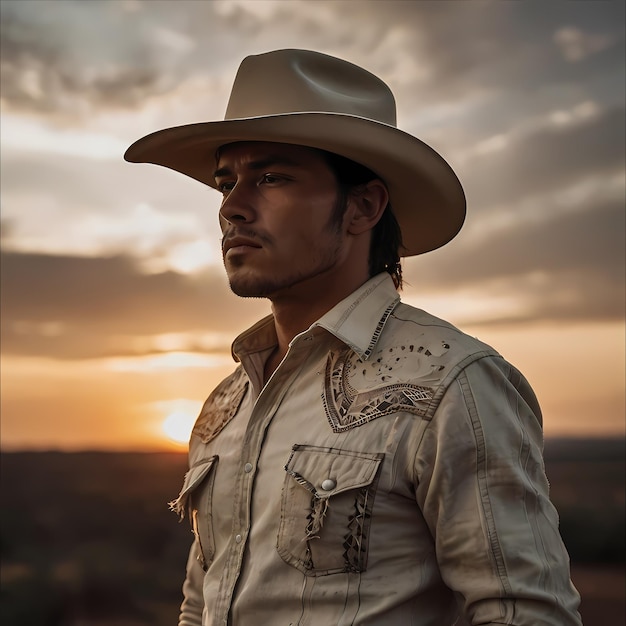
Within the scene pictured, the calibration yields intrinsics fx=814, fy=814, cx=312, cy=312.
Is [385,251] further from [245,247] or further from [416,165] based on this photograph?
[245,247]

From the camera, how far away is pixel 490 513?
171 centimetres

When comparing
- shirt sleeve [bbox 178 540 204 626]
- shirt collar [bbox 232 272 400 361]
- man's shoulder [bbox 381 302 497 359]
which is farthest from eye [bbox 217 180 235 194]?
shirt sleeve [bbox 178 540 204 626]

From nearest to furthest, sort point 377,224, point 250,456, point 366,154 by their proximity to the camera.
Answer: point 250,456
point 366,154
point 377,224

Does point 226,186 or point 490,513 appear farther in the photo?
point 226,186

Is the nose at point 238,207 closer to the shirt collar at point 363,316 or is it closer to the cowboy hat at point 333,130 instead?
the cowboy hat at point 333,130

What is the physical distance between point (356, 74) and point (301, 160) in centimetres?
35

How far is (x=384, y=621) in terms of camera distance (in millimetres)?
1744

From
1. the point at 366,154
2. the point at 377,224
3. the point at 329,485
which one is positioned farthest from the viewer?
the point at 377,224

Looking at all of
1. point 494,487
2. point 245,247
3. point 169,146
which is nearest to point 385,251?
point 245,247

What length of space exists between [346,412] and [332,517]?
0.26 m

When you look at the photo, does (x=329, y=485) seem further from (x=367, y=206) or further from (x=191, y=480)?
(x=367, y=206)

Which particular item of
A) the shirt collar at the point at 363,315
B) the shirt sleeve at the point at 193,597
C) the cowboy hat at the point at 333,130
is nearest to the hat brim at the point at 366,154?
the cowboy hat at the point at 333,130

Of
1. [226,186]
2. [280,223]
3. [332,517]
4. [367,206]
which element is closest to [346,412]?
[332,517]

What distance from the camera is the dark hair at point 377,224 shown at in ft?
7.30
